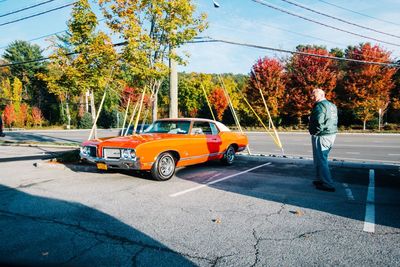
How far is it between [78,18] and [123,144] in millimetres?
6254

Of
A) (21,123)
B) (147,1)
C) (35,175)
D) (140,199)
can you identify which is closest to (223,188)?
(140,199)

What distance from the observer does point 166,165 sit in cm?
665

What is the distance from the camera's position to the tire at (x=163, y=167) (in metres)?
Result: 6.35

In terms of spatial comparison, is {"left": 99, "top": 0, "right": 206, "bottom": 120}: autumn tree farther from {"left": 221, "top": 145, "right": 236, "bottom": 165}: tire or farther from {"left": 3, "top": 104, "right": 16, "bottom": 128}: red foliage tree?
{"left": 3, "top": 104, "right": 16, "bottom": 128}: red foliage tree

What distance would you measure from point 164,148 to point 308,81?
28.0m

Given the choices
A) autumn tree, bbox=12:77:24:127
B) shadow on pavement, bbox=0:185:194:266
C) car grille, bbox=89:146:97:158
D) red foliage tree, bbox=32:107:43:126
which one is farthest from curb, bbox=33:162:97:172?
red foliage tree, bbox=32:107:43:126

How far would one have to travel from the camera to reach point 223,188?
5930 millimetres

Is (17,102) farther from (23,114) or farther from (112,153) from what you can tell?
(112,153)

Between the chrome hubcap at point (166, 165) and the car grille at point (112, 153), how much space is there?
95 centimetres

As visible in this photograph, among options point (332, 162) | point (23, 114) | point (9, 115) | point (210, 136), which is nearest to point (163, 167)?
point (210, 136)

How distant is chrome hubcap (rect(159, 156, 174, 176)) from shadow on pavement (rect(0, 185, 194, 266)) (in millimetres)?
2158

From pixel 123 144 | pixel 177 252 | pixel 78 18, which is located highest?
pixel 78 18

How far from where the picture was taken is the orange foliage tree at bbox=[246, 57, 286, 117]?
32188 mm

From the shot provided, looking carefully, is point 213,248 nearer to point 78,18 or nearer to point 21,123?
point 78,18
